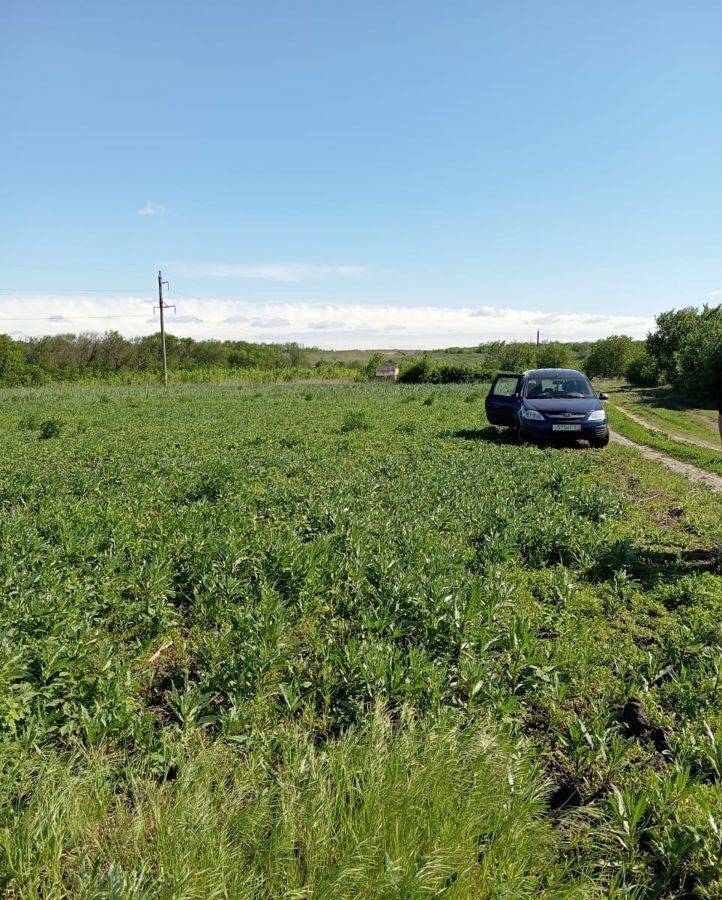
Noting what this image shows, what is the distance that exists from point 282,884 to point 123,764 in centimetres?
136

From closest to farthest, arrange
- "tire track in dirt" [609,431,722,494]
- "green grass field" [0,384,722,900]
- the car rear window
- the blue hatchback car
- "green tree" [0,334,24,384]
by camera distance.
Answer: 1. "green grass field" [0,384,722,900]
2. "tire track in dirt" [609,431,722,494]
3. the blue hatchback car
4. the car rear window
5. "green tree" [0,334,24,384]

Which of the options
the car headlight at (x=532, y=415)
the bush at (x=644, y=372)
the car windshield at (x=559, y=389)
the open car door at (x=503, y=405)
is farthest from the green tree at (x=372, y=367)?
the car headlight at (x=532, y=415)

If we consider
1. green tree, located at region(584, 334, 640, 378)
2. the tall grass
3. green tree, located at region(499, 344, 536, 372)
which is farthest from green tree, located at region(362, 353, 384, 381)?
the tall grass

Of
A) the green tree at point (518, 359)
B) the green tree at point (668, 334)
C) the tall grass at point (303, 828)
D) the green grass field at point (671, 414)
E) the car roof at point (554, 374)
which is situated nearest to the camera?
the tall grass at point (303, 828)

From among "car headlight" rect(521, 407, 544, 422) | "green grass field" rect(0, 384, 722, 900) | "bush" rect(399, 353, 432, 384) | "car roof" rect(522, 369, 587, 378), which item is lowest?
"green grass field" rect(0, 384, 722, 900)

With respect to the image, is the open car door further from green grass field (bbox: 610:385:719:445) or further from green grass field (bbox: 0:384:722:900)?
green grass field (bbox: 0:384:722:900)

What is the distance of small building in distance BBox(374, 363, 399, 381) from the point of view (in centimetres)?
7738

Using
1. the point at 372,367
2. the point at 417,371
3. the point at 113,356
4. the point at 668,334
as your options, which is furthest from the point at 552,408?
the point at 113,356

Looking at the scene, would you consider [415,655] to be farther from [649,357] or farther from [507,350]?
[507,350]

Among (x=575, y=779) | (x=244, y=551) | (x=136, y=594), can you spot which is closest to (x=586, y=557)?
(x=575, y=779)

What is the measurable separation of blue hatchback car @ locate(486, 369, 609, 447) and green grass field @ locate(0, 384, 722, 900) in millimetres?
6208

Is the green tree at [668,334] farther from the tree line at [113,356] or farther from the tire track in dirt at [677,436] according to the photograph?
the tree line at [113,356]

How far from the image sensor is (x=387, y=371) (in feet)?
265

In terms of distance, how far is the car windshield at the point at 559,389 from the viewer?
1488cm
